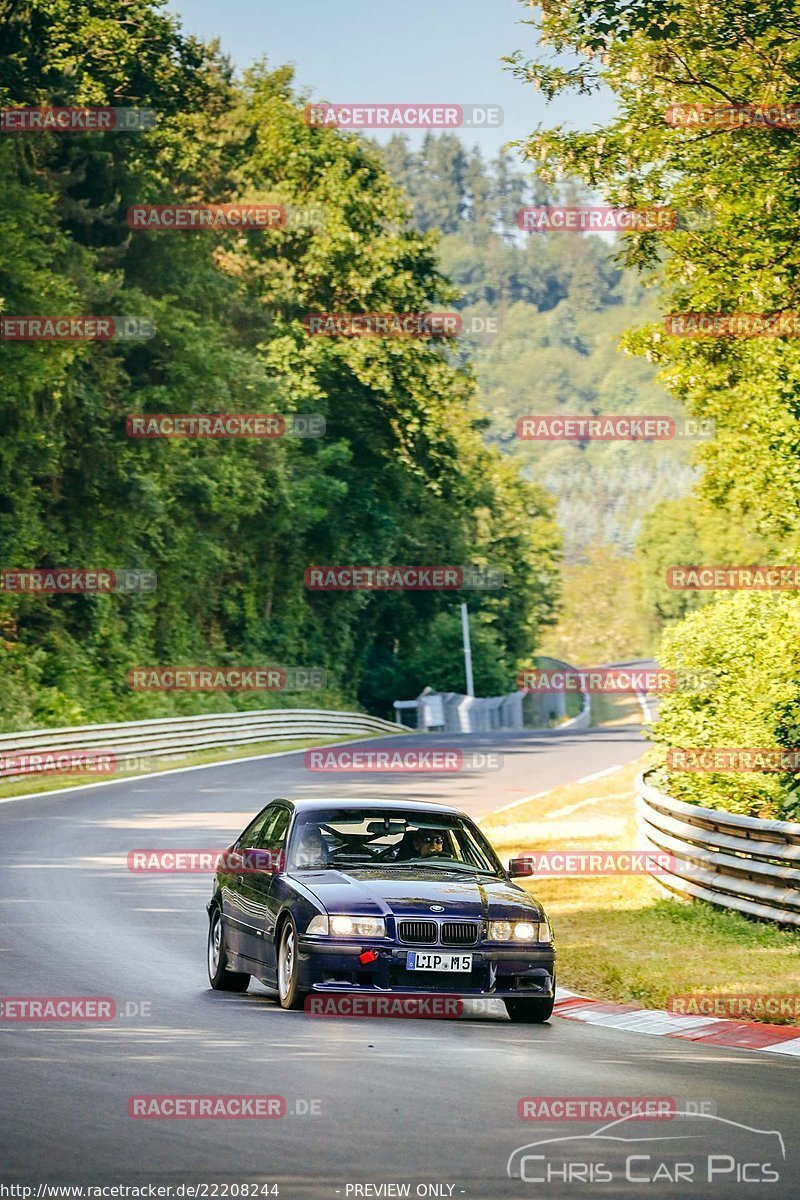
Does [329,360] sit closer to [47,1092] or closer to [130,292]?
[130,292]

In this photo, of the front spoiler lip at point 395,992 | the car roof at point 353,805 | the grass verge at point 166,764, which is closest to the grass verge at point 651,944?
the front spoiler lip at point 395,992

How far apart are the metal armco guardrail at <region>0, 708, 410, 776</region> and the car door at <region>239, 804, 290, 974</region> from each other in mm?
21491

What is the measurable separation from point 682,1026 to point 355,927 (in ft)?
7.56

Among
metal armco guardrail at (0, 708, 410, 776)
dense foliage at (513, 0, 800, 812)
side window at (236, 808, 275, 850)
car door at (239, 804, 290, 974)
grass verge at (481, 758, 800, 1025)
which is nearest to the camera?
car door at (239, 804, 290, 974)

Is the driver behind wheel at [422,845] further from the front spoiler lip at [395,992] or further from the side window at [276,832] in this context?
the front spoiler lip at [395,992]

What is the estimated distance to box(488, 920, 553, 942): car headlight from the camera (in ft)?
36.1

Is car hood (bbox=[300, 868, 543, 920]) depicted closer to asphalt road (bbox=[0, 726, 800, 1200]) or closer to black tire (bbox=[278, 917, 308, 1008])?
black tire (bbox=[278, 917, 308, 1008])

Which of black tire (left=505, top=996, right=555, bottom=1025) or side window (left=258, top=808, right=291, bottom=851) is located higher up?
side window (left=258, top=808, right=291, bottom=851)

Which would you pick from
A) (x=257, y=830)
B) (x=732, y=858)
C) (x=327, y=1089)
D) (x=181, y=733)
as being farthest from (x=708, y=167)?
(x=181, y=733)

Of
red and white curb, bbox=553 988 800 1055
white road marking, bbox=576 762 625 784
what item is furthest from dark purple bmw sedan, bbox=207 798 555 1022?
white road marking, bbox=576 762 625 784

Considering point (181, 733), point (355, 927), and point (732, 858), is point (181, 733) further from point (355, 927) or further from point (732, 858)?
point (355, 927)

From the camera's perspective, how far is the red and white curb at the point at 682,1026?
10.7 metres

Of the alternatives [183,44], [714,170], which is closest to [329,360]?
[183,44]

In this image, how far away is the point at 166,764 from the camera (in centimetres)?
4047
